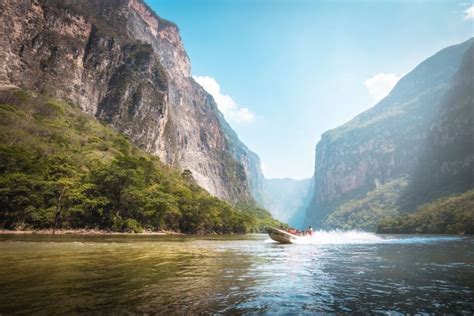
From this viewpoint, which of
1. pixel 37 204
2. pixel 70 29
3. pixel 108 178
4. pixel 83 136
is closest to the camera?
pixel 37 204

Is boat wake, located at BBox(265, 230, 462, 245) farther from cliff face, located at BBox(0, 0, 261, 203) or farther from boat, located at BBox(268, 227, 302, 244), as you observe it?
cliff face, located at BBox(0, 0, 261, 203)

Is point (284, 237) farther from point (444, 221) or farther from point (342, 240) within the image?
point (444, 221)

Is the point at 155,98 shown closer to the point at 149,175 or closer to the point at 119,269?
the point at 149,175

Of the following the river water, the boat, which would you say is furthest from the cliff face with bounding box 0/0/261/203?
the river water

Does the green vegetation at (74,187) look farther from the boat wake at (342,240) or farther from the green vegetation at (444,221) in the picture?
the green vegetation at (444,221)

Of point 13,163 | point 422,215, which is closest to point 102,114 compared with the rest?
point 13,163

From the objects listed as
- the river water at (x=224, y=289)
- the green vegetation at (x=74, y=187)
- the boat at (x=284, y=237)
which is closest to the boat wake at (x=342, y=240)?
the boat at (x=284, y=237)
